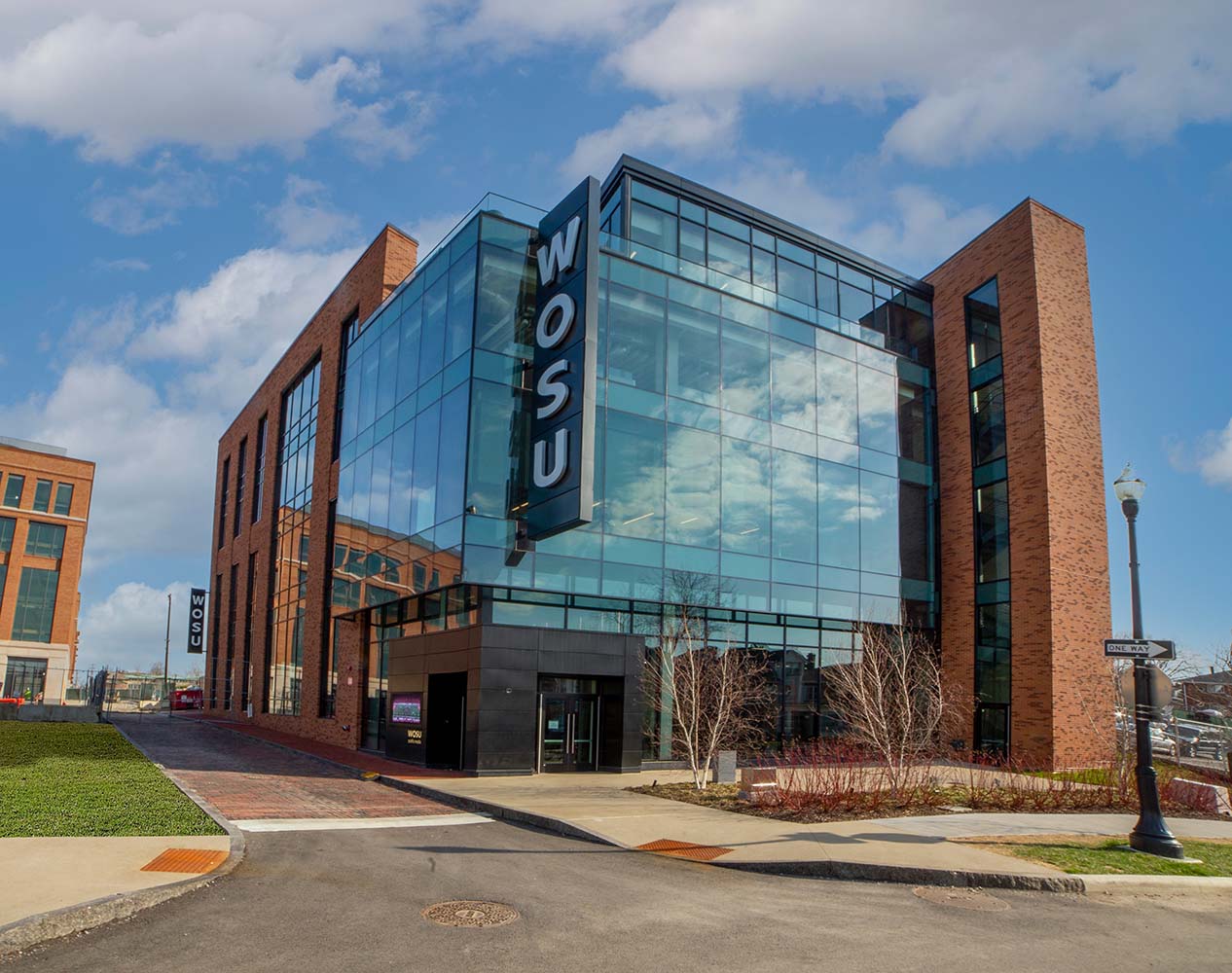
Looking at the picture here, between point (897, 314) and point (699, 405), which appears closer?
point (699, 405)

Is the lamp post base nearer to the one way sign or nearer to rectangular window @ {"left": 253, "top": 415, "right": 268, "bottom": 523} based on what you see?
the one way sign

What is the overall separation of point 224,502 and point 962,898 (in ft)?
184

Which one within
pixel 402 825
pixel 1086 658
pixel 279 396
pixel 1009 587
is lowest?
pixel 402 825

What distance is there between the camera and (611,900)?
9.92m

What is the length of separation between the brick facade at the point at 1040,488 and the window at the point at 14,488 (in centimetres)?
6927

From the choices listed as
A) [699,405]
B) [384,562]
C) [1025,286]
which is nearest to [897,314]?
[1025,286]

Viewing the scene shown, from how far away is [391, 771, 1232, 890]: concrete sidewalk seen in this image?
37.9 feet

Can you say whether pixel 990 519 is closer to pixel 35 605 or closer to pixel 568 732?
pixel 568 732

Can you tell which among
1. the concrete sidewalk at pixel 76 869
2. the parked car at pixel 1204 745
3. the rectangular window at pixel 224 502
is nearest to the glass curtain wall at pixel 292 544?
the rectangular window at pixel 224 502

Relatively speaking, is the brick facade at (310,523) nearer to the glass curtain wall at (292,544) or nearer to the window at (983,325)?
the glass curtain wall at (292,544)

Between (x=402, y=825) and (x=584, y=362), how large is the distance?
41.2ft

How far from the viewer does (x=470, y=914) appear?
912 centimetres

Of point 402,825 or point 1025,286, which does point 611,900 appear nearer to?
point 402,825

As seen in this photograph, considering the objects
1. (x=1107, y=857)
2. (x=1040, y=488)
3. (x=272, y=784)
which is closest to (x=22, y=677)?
(x=272, y=784)
